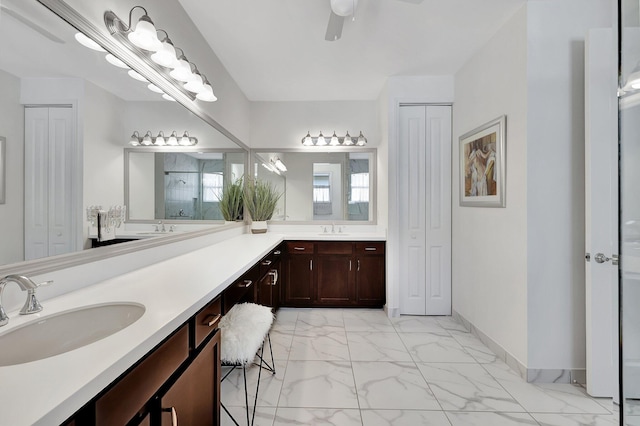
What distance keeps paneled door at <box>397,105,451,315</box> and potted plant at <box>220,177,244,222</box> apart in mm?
1817

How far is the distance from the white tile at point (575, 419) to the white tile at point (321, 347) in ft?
4.00

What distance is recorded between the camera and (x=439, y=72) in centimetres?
307

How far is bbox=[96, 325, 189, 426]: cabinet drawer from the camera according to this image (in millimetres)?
648

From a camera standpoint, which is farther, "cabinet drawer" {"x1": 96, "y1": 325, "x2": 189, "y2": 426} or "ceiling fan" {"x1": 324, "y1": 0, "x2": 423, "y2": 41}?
"ceiling fan" {"x1": 324, "y1": 0, "x2": 423, "y2": 41}

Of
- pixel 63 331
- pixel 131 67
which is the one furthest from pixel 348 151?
pixel 63 331

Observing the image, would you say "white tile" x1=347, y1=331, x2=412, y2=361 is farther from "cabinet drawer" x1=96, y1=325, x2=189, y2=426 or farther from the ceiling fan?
the ceiling fan

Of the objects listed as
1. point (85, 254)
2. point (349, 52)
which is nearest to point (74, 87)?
point (85, 254)

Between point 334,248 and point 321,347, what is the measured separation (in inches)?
46.7

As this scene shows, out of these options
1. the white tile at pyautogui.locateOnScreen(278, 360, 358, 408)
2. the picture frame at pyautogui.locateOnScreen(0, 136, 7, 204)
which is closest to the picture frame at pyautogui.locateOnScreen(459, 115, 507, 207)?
the white tile at pyautogui.locateOnScreen(278, 360, 358, 408)

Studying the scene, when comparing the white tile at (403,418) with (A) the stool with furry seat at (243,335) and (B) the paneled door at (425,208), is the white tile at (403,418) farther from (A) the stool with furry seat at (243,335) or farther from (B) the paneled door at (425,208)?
(B) the paneled door at (425,208)

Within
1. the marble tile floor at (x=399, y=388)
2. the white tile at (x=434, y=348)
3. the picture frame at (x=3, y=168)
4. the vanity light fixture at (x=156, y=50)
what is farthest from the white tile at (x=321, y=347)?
the vanity light fixture at (x=156, y=50)

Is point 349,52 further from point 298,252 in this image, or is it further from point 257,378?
point 257,378

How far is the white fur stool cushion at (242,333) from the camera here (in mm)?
1487

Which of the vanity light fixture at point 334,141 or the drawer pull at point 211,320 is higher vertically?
the vanity light fixture at point 334,141
